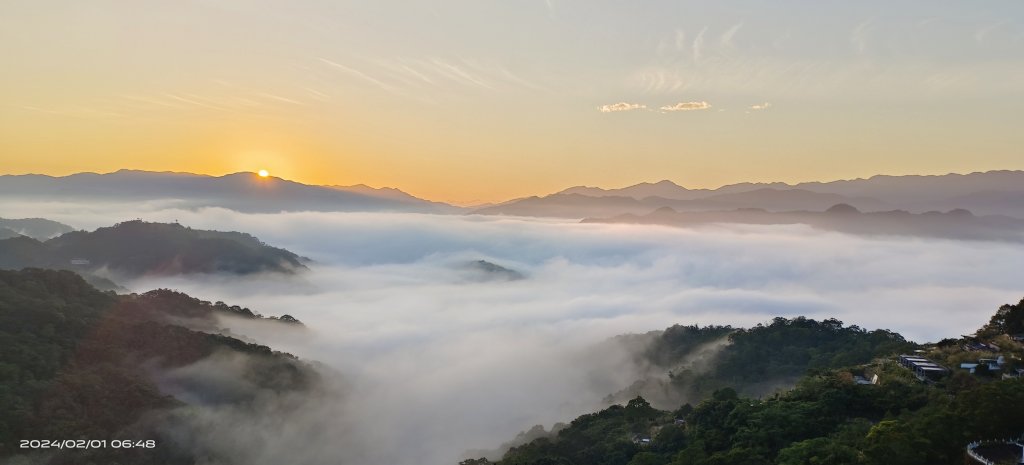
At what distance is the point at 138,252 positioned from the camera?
138000 mm

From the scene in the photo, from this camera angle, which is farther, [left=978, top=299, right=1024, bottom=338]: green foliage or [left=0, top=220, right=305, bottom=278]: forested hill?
[left=0, top=220, right=305, bottom=278]: forested hill

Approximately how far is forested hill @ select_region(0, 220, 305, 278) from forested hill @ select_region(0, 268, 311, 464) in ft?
226

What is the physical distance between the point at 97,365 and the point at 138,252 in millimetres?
98293

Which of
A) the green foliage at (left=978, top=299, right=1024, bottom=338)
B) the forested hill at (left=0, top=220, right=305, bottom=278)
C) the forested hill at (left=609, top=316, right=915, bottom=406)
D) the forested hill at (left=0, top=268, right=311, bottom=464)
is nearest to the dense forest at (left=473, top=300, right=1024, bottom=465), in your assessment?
the green foliage at (left=978, top=299, right=1024, bottom=338)

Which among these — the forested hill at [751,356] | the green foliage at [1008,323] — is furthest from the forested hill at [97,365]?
the green foliage at [1008,323]

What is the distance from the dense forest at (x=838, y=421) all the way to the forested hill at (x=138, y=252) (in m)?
113

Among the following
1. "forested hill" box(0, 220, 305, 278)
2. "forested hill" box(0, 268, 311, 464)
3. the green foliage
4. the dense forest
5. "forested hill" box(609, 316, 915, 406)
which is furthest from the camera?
"forested hill" box(0, 220, 305, 278)

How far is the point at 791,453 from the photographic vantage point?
92.7ft

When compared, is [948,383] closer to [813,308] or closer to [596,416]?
[596,416]

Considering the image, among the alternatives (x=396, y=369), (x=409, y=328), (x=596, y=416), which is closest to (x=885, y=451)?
(x=596, y=416)

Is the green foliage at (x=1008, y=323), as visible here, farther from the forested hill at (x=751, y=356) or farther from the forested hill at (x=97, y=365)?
the forested hill at (x=97, y=365)

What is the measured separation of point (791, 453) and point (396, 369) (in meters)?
75.6

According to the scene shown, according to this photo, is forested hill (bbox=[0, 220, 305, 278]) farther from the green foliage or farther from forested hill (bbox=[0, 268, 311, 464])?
the green foliage

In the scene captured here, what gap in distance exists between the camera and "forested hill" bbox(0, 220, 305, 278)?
127m
